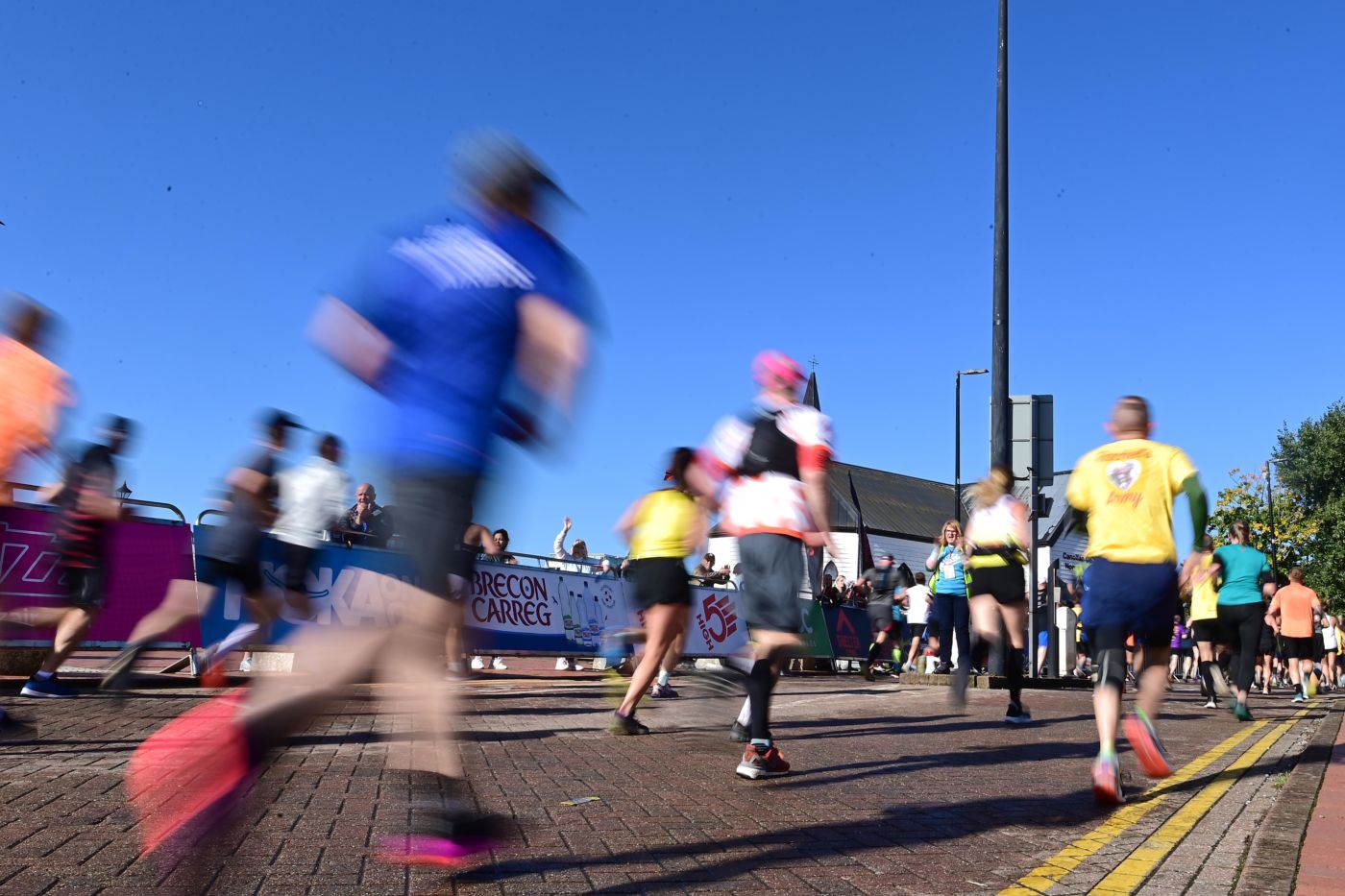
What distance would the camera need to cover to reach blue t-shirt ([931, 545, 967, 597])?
1187cm

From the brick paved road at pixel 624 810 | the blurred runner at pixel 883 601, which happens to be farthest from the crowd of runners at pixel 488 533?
the blurred runner at pixel 883 601

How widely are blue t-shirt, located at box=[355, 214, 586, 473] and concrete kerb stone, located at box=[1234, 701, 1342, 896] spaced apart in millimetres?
2546

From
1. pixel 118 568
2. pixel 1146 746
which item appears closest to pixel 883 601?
pixel 118 568

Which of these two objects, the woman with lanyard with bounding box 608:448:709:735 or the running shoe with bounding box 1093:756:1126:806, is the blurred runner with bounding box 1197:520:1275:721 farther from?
the running shoe with bounding box 1093:756:1126:806

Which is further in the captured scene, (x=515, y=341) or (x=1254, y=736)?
(x=1254, y=736)

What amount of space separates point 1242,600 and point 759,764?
26.8 ft

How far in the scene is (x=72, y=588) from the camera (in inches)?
303

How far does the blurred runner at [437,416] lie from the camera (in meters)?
3.04

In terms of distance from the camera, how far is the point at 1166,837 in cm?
451

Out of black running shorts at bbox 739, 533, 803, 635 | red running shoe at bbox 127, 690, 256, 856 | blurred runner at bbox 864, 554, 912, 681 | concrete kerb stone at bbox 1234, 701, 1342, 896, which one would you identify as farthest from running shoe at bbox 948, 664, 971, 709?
blurred runner at bbox 864, 554, 912, 681

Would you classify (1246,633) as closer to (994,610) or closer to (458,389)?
(994,610)

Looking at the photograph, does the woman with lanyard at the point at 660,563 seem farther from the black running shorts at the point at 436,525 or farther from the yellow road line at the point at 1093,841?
the black running shorts at the point at 436,525

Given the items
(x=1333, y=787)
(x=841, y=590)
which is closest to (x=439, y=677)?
(x=1333, y=787)

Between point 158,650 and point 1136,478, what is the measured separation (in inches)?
354
